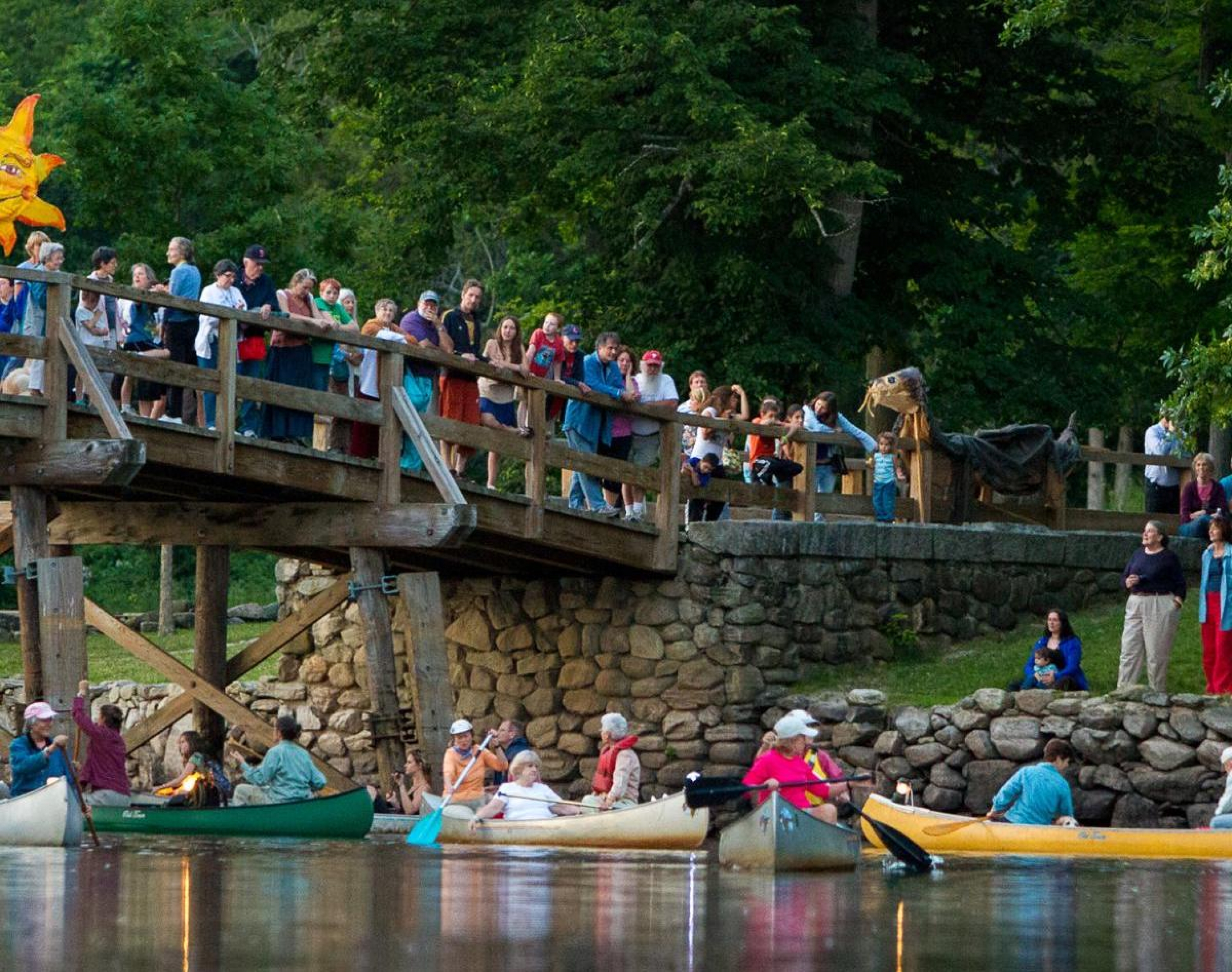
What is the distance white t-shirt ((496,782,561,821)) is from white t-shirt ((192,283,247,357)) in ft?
12.7

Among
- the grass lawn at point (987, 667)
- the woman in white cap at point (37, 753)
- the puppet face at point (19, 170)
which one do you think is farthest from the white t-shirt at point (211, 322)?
the grass lawn at point (987, 667)

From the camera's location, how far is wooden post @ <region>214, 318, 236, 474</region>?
61.9 feet

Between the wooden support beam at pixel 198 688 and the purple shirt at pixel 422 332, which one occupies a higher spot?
the purple shirt at pixel 422 332

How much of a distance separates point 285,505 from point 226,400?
1954mm

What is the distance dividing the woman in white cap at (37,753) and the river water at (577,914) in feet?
2.31

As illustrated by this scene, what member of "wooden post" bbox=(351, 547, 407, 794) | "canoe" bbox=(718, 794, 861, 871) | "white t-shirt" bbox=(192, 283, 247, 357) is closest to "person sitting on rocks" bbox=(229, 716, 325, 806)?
"wooden post" bbox=(351, 547, 407, 794)

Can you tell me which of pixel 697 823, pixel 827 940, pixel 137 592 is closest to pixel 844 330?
pixel 697 823

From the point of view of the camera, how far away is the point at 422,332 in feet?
69.4

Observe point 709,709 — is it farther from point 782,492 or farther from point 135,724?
point 135,724

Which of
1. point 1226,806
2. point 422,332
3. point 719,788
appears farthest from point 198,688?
point 1226,806

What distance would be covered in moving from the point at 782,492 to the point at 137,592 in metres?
18.5

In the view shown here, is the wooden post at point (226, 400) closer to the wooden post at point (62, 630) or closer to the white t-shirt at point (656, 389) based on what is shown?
the wooden post at point (62, 630)

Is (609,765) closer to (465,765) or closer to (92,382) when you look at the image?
(465,765)

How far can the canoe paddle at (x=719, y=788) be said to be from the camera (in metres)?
16.6
